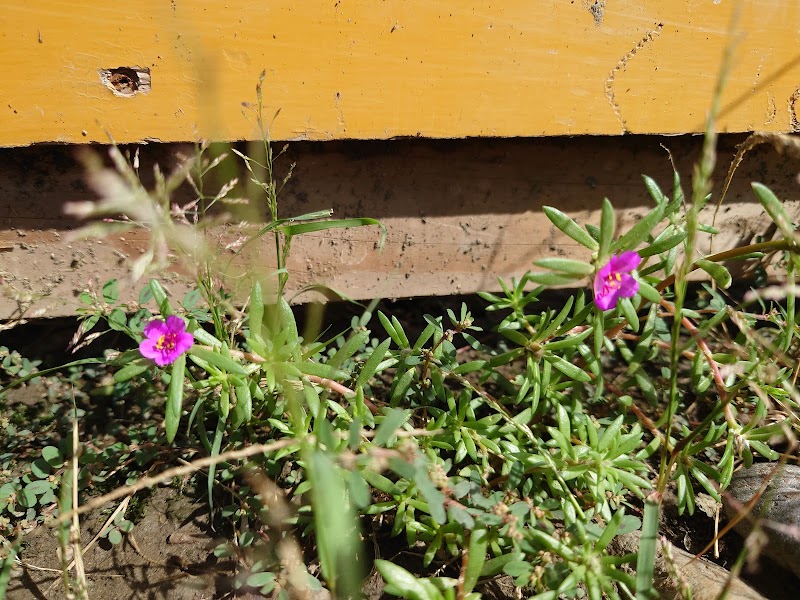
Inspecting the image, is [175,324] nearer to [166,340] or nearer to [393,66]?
[166,340]

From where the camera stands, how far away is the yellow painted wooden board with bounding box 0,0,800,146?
5.43 ft

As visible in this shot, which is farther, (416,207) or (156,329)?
(416,207)

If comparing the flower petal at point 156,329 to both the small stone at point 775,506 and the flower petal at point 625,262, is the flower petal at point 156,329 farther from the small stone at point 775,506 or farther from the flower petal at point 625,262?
the small stone at point 775,506

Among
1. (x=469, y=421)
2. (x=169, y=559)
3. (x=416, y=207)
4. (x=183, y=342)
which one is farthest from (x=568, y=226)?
(x=169, y=559)

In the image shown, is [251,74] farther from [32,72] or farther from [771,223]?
[771,223]

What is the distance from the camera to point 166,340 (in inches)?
57.4

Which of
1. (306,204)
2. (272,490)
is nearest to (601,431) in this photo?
(272,490)

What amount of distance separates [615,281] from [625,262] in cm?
5

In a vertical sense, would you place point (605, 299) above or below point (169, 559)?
above

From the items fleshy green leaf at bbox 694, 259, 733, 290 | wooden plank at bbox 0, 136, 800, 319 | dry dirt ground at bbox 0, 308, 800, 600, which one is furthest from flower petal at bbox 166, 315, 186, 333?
fleshy green leaf at bbox 694, 259, 733, 290

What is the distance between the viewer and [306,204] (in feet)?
6.82

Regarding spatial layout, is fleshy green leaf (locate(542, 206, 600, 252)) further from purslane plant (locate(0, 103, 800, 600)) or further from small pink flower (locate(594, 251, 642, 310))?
small pink flower (locate(594, 251, 642, 310))

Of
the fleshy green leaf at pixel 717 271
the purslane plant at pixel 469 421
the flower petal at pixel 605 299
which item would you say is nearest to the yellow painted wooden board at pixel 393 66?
the purslane plant at pixel 469 421

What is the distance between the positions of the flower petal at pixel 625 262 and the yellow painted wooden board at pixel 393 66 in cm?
68
